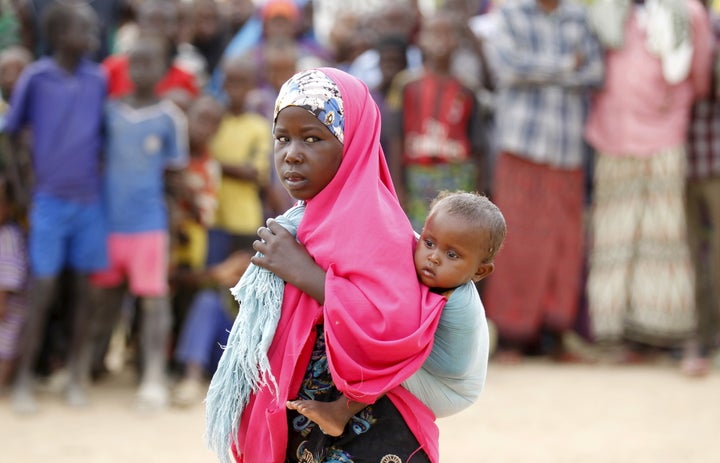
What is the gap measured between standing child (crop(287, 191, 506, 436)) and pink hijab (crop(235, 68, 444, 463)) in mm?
48

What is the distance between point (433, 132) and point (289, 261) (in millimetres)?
4492

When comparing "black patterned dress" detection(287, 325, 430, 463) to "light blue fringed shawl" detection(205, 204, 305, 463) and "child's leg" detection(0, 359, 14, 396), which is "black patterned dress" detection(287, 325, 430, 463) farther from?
"child's leg" detection(0, 359, 14, 396)

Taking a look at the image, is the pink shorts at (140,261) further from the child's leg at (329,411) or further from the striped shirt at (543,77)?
the child's leg at (329,411)

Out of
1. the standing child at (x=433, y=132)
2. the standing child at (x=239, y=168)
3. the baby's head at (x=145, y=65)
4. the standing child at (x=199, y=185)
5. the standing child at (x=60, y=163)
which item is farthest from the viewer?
the standing child at (x=433, y=132)

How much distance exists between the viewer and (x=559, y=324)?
7.34 metres

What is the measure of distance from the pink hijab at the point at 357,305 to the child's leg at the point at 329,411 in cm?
6

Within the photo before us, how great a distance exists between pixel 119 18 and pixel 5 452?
156 inches

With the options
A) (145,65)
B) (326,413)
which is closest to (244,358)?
(326,413)

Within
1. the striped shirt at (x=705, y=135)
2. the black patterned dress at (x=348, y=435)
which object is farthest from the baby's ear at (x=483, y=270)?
the striped shirt at (x=705, y=135)

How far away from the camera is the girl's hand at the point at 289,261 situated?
2561 mm

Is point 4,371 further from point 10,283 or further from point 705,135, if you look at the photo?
point 705,135

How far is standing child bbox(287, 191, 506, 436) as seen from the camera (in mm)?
2539

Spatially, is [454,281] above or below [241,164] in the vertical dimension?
above

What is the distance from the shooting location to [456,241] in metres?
2.53
